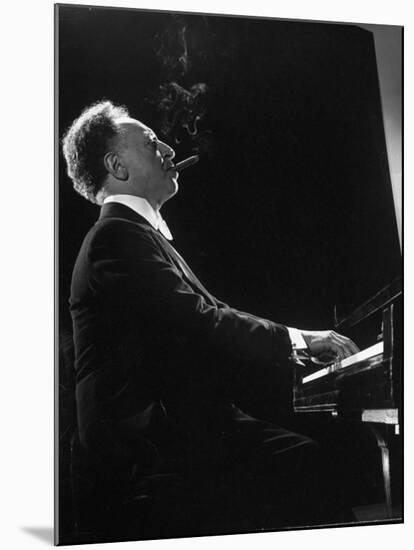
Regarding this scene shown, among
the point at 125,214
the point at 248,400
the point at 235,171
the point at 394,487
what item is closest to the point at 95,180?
the point at 125,214

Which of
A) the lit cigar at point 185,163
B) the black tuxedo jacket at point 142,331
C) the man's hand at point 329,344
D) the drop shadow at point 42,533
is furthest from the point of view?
the man's hand at point 329,344

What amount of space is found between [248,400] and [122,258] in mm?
1019

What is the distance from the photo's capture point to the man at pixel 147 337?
5.60 meters

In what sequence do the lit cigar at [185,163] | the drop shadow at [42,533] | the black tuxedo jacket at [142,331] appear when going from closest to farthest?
the black tuxedo jacket at [142,331]
the drop shadow at [42,533]
the lit cigar at [185,163]

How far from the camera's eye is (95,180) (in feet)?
18.6

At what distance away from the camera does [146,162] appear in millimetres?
5766

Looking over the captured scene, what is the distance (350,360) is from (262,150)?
1258mm

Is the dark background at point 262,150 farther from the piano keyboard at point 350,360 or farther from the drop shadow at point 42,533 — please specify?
the drop shadow at point 42,533

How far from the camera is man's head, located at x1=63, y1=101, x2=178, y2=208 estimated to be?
565 centimetres

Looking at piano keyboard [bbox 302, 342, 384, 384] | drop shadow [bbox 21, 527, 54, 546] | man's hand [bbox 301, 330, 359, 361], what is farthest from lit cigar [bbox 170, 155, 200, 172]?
drop shadow [bbox 21, 527, 54, 546]

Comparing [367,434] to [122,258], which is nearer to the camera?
[122,258]

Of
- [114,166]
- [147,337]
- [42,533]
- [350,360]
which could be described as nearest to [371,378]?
[350,360]

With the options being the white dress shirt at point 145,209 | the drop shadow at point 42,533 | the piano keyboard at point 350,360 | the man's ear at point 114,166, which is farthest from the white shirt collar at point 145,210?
the drop shadow at point 42,533

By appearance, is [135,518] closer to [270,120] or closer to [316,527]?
[316,527]
